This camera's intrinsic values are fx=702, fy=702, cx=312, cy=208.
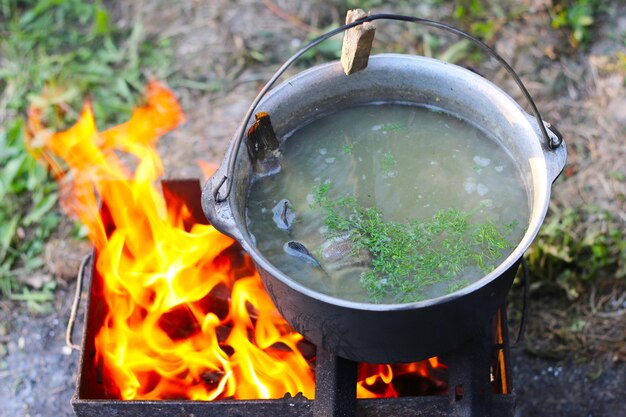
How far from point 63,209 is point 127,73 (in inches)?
41.3

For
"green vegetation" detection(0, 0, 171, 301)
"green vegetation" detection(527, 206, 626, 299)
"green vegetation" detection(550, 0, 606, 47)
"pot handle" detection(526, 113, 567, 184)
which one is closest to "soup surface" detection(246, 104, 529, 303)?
"pot handle" detection(526, 113, 567, 184)

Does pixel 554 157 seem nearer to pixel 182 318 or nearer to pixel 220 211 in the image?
pixel 220 211

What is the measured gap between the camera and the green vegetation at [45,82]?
3.95m

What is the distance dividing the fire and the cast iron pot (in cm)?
48

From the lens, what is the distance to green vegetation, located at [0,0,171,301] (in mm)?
3945

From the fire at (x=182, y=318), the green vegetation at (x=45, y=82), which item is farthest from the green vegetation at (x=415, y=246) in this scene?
the green vegetation at (x=45, y=82)

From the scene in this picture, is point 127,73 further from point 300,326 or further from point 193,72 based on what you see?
point 300,326

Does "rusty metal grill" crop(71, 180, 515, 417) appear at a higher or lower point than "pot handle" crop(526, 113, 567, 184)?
lower

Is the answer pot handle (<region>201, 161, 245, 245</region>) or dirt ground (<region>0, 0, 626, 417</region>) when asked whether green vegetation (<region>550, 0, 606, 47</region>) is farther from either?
pot handle (<region>201, 161, 245, 245</region>)

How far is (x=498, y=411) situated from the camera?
8.44 ft

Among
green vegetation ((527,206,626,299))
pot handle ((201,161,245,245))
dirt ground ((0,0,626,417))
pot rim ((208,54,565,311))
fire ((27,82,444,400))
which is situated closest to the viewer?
pot rim ((208,54,565,311))

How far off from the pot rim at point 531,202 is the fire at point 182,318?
58 centimetres

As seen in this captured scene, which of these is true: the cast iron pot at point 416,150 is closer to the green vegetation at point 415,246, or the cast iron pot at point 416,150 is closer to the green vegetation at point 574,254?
the green vegetation at point 415,246

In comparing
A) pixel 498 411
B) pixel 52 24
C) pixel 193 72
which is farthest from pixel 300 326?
pixel 52 24
